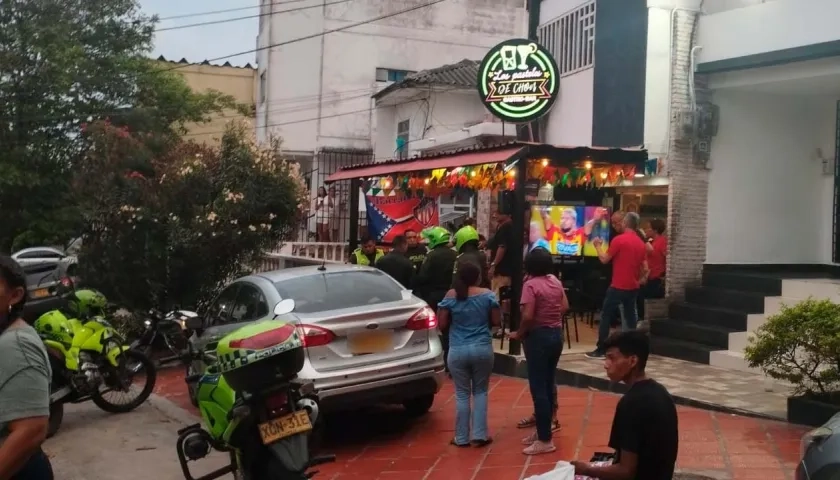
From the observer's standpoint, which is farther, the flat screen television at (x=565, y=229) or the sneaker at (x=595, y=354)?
the flat screen television at (x=565, y=229)

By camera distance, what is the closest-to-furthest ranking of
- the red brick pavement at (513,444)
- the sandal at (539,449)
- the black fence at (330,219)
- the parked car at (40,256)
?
1. the red brick pavement at (513,444)
2. the sandal at (539,449)
3. the parked car at (40,256)
4. the black fence at (330,219)

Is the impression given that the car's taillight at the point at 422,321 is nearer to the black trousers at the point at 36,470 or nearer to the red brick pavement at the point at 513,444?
the red brick pavement at the point at 513,444

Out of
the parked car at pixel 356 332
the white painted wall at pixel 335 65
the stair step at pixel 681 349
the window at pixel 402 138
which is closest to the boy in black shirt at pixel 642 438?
the parked car at pixel 356 332

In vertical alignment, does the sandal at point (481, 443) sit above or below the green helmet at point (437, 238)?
below

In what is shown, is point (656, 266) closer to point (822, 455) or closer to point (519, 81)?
point (519, 81)

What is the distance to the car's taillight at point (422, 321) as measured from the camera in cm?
719

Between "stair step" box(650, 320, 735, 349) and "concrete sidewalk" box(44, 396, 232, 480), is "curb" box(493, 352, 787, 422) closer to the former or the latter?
"stair step" box(650, 320, 735, 349)

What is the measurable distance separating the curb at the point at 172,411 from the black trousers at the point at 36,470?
17.4 feet

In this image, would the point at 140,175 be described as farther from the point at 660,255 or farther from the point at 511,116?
the point at 660,255

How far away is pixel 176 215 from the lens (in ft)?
39.4

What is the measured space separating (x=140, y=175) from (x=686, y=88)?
26.9ft

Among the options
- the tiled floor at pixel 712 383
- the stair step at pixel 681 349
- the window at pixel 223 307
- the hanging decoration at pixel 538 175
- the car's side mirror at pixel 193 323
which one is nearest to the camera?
the car's side mirror at pixel 193 323

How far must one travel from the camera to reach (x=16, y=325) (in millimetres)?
3174

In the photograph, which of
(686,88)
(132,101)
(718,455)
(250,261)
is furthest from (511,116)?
(132,101)
